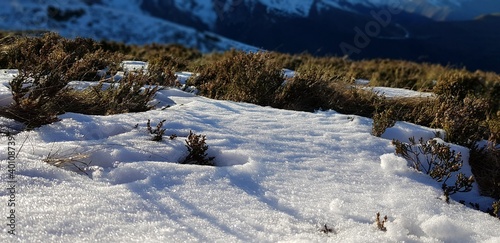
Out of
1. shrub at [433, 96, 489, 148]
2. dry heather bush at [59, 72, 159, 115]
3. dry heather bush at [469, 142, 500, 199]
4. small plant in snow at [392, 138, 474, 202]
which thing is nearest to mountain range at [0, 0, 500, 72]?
shrub at [433, 96, 489, 148]

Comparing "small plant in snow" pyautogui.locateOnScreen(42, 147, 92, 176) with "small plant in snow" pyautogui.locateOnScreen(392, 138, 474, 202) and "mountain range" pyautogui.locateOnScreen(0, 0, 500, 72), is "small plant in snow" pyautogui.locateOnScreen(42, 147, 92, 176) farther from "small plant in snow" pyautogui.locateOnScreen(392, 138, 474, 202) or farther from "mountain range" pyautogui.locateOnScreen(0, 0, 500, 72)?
"mountain range" pyautogui.locateOnScreen(0, 0, 500, 72)

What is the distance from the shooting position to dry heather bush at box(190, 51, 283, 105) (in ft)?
17.0

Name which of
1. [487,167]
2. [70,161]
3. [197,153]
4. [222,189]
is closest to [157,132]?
[197,153]

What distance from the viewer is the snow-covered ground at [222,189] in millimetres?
1990

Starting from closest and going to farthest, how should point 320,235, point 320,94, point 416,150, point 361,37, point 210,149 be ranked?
point 320,235 < point 210,149 < point 416,150 < point 320,94 < point 361,37

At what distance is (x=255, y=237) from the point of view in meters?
2.02

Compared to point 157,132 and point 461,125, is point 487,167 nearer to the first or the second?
point 461,125

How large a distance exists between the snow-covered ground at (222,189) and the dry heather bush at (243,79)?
4.69 ft

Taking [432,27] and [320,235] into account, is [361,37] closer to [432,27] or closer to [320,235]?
[320,235]

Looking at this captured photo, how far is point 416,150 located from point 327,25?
69168 mm

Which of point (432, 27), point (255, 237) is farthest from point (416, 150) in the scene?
point (432, 27)

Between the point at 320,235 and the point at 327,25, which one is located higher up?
the point at 320,235

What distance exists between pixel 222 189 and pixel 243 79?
3084mm

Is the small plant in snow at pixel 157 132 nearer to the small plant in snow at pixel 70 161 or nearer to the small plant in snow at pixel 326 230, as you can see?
the small plant in snow at pixel 70 161
